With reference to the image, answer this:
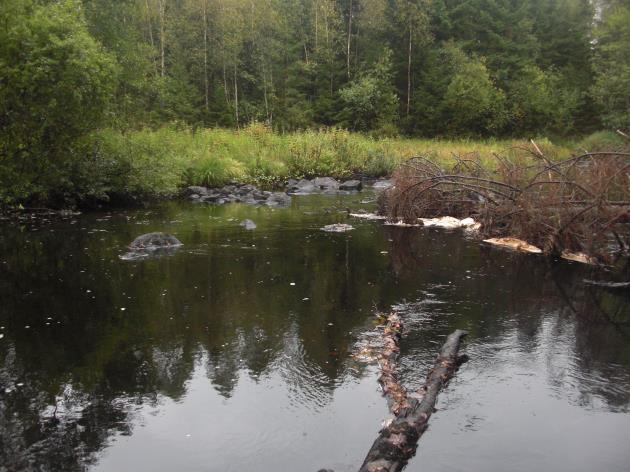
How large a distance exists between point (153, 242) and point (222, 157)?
1188 cm

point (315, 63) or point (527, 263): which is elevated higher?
point (315, 63)

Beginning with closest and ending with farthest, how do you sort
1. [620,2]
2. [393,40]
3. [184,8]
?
[620,2], [184,8], [393,40]

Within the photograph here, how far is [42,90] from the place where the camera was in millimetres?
14055

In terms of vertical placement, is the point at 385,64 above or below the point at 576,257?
above

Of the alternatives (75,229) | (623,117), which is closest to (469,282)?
(75,229)

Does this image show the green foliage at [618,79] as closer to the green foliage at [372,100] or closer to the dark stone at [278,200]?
the green foliage at [372,100]

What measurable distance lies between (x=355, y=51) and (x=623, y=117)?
24.7 metres

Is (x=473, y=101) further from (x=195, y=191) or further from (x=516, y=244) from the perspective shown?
(x=516, y=244)

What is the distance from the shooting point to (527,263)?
10.8 metres

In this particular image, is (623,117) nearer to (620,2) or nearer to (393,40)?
(620,2)

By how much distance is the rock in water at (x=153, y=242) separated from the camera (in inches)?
447

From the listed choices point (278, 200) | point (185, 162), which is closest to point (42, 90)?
point (185, 162)

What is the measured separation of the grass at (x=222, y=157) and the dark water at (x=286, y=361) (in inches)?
250

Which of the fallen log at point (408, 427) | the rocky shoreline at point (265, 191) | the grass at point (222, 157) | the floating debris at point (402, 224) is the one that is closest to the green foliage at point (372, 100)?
the grass at point (222, 157)
